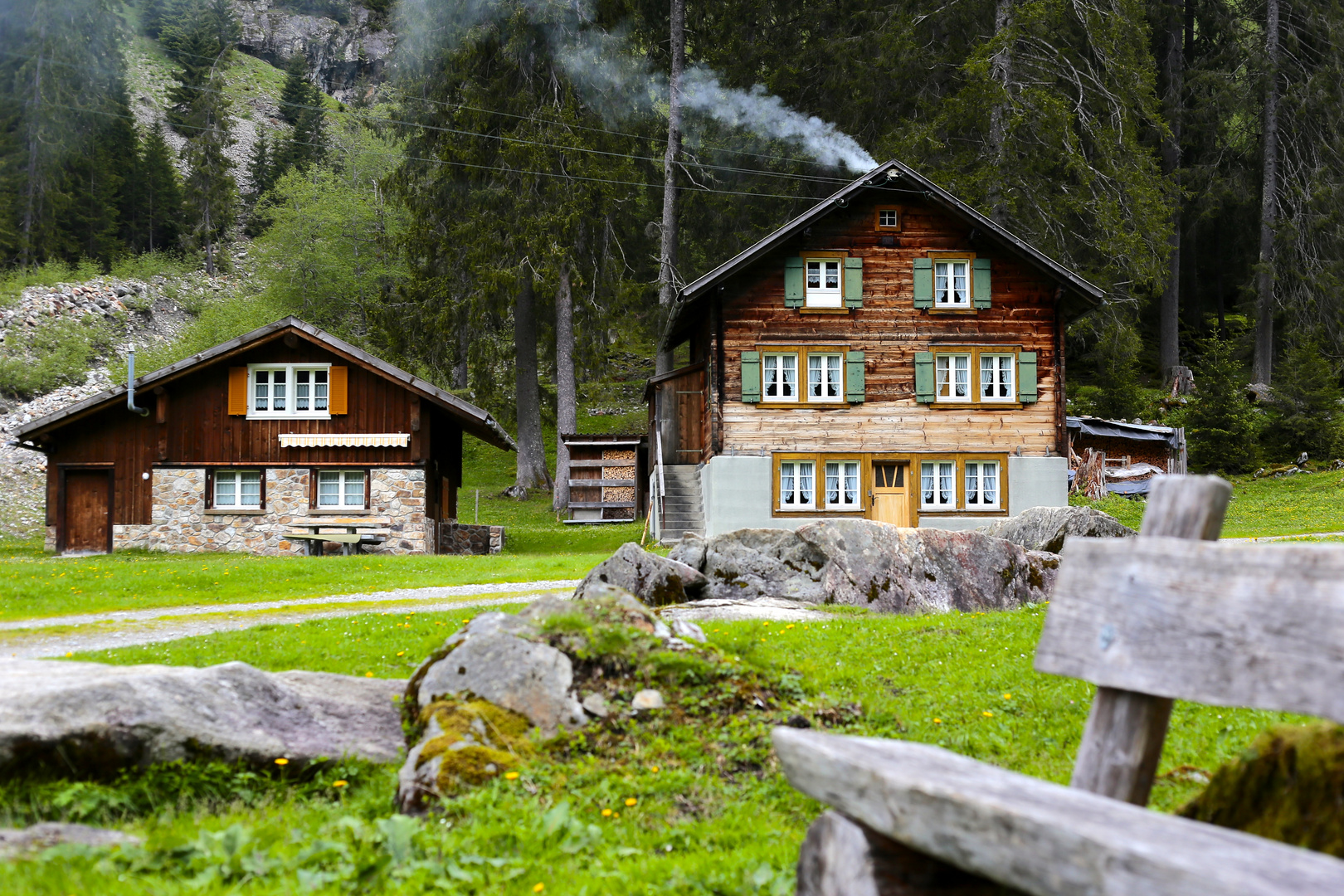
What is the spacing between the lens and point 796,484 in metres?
29.2

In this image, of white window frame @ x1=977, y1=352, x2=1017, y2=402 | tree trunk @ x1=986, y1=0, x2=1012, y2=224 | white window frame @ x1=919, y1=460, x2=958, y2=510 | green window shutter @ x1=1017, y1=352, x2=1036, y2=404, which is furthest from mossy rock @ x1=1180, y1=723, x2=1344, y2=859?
tree trunk @ x1=986, y1=0, x2=1012, y2=224

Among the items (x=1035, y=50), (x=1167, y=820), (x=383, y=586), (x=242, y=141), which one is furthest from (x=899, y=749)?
(x=242, y=141)

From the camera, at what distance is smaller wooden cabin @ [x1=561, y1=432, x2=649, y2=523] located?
1425 inches

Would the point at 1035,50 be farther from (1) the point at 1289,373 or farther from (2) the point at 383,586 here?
(2) the point at 383,586

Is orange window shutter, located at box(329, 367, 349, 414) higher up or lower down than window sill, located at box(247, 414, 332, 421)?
higher up

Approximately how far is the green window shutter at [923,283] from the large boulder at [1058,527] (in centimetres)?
1226

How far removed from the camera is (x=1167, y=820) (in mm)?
2354

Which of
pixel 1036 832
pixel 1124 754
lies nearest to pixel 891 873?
pixel 1036 832

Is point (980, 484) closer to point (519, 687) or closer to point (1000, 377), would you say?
point (1000, 377)

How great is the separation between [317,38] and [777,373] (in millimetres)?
124203

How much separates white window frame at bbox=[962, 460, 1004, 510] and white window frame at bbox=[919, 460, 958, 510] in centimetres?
32

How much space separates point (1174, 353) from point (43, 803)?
50462 millimetres

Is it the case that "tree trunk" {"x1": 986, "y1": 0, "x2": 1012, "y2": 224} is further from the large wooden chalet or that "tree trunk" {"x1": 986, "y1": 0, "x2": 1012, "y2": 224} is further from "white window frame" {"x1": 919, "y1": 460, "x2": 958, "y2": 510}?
"white window frame" {"x1": 919, "y1": 460, "x2": 958, "y2": 510}

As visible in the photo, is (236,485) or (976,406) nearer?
(236,485)
